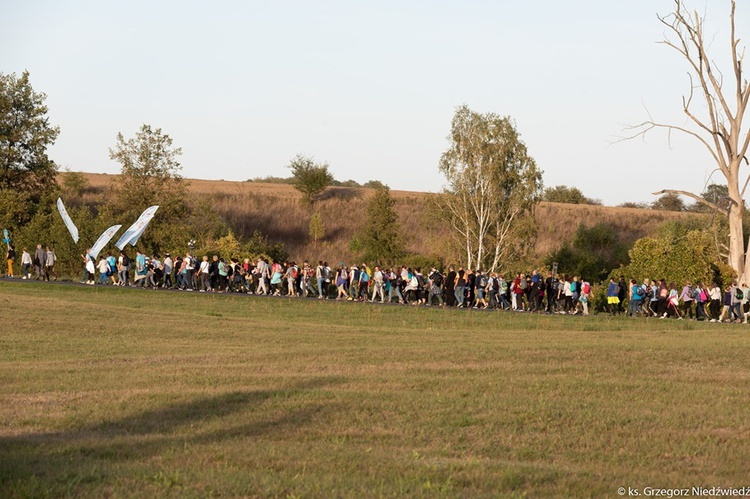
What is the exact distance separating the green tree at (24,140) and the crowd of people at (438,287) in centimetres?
1995

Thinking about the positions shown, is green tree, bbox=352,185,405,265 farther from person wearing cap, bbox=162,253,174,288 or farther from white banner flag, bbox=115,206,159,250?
person wearing cap, bbox=162,253,174,288

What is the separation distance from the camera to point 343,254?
287 feet

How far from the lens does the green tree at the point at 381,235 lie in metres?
71.9

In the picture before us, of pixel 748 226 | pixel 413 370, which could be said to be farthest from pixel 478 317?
pixel 748 226

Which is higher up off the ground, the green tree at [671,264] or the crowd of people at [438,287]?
the green tree at [671,264]

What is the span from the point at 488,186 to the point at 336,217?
127 feet

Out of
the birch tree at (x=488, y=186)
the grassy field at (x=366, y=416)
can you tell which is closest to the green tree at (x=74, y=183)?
the birch tree at (x=488, y=186)

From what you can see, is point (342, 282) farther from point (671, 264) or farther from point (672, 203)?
point (672, 203)

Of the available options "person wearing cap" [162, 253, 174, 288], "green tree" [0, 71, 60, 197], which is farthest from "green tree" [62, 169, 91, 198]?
"person wearing cap" [162, 253, 174, 288]

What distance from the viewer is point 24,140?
67750 mm

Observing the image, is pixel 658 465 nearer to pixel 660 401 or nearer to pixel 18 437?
pixel 660 401

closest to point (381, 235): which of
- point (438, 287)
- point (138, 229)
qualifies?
point (138, 229)

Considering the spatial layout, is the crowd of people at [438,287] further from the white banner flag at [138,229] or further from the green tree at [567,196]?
the green tree at [567,196]

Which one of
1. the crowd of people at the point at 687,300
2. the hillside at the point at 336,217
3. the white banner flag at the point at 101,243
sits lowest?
the crowd of people at the point at 687,300
